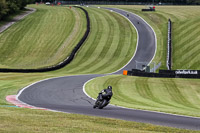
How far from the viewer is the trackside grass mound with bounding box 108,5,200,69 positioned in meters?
61.0

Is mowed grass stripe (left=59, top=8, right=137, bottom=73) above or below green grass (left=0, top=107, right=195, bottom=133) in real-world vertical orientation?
below

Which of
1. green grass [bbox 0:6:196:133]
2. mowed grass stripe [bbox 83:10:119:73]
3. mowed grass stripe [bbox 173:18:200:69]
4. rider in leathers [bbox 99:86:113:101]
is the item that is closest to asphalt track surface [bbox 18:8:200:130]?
rider in leathers [bbox 99:86:113:101]

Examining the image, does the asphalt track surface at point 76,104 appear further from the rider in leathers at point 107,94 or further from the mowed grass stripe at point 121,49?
the mowed grass stripe at point 121,49

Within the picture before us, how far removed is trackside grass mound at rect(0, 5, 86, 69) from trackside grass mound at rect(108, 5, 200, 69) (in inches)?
639

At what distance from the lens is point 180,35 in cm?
7431

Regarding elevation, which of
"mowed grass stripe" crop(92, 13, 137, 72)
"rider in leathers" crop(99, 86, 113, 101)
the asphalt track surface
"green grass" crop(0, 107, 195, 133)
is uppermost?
"green grass" crop(0, 107, 195, 133)

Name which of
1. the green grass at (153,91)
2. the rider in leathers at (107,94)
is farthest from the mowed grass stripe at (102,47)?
the rider in leathers at (107,94)

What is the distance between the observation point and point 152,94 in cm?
3181

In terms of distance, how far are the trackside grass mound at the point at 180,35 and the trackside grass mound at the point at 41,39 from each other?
1624cm

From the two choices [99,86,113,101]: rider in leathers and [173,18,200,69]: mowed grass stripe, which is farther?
[173,18,200,69]: mowed grass stripe

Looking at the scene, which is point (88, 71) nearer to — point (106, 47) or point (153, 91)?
point (106, 47)

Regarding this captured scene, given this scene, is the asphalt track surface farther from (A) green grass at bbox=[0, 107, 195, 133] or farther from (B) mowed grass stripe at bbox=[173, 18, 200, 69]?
(B) mowed grass stripe at bbox=[173, 18, 200, 69]

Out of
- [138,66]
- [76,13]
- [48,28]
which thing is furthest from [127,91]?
[76,13]

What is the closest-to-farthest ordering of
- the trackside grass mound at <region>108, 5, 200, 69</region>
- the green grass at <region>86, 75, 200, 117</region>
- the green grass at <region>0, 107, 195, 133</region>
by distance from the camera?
the green grass at <region>0, 107, 195, 133</region>
the green grass at <region>86, 75, 200, 117</region>
the trackside grass mound at <region>108, 5, 200, 69</region>
